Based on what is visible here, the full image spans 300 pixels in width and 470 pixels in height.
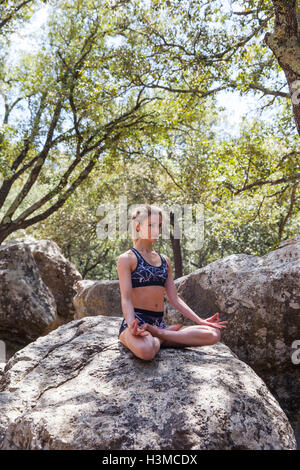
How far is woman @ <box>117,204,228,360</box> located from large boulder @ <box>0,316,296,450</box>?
145mm

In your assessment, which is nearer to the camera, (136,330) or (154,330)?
(136,330)

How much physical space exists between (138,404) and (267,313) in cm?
283

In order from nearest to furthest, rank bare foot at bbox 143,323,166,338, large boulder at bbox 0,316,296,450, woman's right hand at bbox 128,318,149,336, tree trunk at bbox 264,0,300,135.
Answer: large boulder at bbox 0,316,296,450 → woman's right hand at bbox 128,318,149,336 → bare foot at bbox 143,323,166,338 → tree trunk at bbox 264,0,300,135

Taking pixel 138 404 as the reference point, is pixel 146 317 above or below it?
above

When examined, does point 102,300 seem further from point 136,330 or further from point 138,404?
point 138,404

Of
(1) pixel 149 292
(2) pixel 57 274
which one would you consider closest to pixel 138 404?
(1) pixel 149 292

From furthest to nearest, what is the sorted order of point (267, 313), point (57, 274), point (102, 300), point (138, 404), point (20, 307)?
1. point (57, 274)
2. point (20, 307)
3. point (102, 300)
4. point (267, 313)
5. point (138, 404)

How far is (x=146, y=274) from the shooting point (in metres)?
3.67

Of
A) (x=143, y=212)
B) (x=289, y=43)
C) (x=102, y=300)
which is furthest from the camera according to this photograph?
(x=102, y=300)

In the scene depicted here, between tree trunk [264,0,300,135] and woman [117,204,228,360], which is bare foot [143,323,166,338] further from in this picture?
tree trunk [264,0,300,135]

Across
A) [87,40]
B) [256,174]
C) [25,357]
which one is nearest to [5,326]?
[25,357]

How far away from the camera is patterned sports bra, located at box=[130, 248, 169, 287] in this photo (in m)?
3.63

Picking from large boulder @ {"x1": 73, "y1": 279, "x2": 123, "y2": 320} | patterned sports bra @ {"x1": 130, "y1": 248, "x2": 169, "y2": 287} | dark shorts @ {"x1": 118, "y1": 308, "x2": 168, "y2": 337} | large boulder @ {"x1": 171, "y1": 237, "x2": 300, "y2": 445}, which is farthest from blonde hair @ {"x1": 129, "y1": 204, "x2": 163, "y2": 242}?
large boulder @ {"x1": 73, "y1": 279, "x2": 123, "y2": 320}
